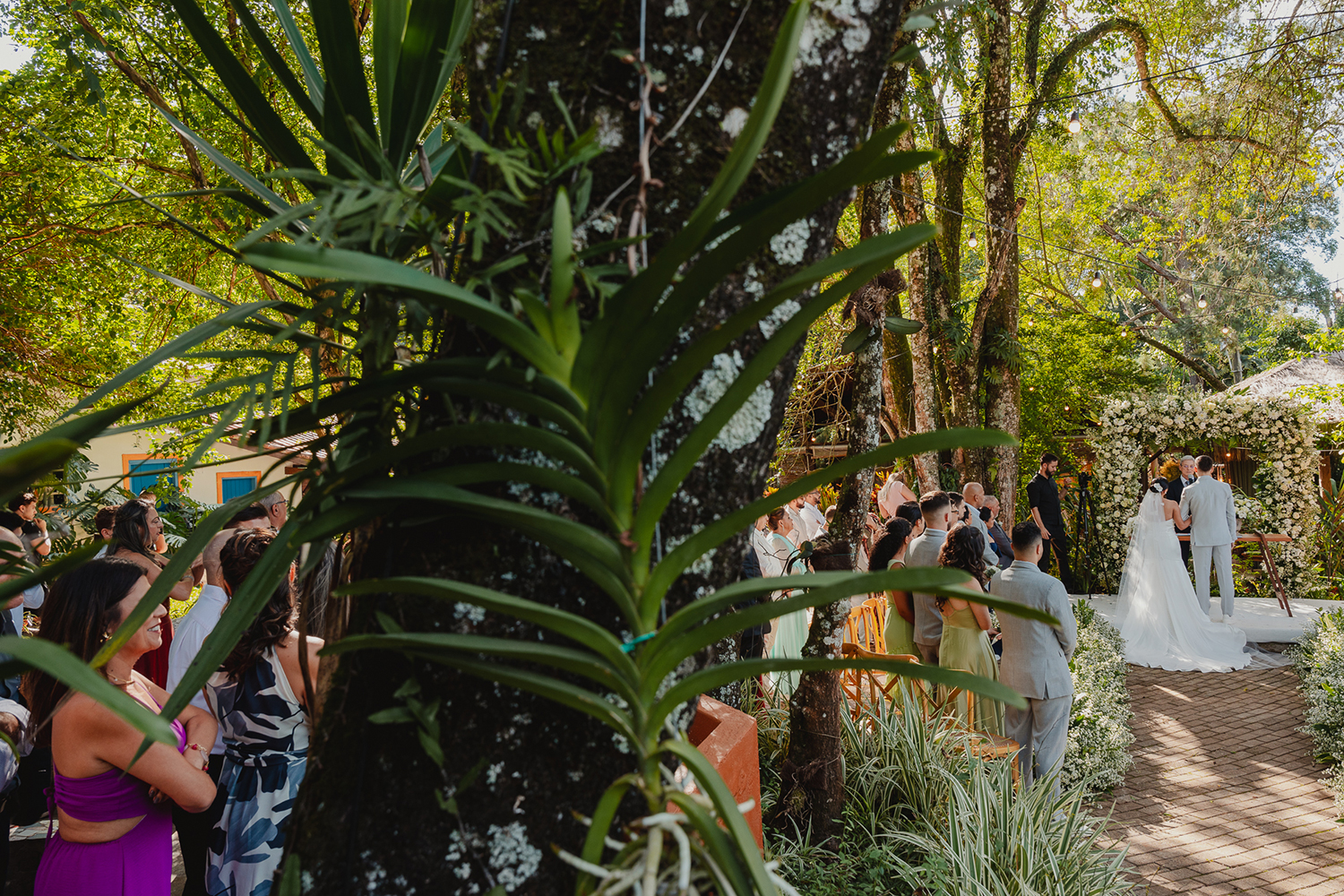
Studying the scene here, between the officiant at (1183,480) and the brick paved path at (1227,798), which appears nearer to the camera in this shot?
the brick paved path at (1227,798)

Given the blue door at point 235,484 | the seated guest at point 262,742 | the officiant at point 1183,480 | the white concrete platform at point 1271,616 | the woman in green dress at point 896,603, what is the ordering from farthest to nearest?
the blue door at point 235,484 → the officiant at point 1183,480 → the white concrete platform at point 1271,616 → the woman in green dress at point 896,603 → the seated guest at point 262,742

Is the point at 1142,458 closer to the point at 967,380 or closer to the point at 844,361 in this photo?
the point at 967,380

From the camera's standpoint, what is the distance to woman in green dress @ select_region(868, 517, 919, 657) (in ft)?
16.7

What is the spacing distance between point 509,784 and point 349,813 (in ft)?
0.55

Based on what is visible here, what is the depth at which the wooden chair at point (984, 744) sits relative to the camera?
400cm

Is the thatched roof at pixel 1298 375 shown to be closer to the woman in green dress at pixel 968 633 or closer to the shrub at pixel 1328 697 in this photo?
the shrub at pixel 1328 697

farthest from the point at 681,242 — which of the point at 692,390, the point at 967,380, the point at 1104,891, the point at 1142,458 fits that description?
the point at 1142,458

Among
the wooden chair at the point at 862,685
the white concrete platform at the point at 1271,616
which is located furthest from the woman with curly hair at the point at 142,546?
the white concrete platform at the point at 1271,616

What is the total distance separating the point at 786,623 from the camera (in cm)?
604

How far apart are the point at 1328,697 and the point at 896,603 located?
12.6 ft

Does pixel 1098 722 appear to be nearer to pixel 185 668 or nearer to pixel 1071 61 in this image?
pixel 185 668

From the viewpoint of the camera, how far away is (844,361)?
8781mm

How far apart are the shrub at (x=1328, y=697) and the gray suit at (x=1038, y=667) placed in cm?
223

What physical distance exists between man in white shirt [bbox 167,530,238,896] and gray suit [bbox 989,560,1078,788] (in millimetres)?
3931
